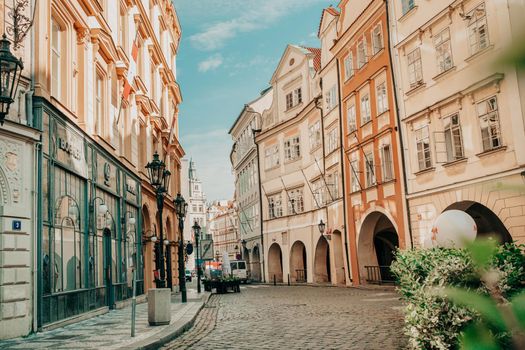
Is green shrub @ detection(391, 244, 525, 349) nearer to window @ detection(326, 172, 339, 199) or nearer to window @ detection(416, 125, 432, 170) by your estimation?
window @ detection(416, 125, 432, 170)

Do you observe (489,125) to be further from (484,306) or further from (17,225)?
(484,306)

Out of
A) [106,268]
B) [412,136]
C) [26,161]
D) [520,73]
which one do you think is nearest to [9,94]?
[26,161]

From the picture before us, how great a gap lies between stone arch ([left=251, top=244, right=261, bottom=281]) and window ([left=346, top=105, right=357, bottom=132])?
21871 mm

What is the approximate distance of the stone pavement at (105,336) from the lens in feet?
35.1

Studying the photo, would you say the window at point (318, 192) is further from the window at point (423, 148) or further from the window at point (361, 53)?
the window at point (423, 148)

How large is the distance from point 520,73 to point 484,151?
2024 centimetres

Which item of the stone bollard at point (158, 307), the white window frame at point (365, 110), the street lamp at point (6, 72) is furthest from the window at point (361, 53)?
the street lamp at point (6, 72)

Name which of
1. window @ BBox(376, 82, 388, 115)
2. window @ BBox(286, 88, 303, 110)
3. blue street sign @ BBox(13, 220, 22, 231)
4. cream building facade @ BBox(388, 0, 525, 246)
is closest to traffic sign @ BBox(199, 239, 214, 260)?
cream building facade @ BBox(388, 0, 525, 246)

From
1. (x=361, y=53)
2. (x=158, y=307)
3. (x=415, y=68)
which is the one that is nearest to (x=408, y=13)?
(x=415, y=68)

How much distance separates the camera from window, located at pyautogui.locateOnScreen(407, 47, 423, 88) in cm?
2420

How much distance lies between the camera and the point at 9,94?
8211 mm

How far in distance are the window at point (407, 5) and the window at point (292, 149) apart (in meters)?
19.1

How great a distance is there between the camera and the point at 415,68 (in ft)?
81.1

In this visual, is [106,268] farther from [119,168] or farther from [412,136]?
[412,136]
